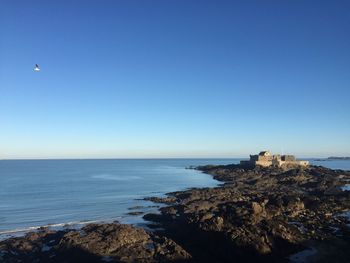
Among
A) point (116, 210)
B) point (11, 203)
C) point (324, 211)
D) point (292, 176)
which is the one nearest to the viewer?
point (324, 211)

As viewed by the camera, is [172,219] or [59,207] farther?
[59,207]

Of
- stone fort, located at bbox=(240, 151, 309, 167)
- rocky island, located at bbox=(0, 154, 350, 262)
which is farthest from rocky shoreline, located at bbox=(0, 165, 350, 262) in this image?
stone fort, located at bbox=(240, 151, 309, 167)

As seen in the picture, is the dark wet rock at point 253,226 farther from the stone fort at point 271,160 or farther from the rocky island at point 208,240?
the stone fort at point 271,160

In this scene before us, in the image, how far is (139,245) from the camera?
93.8 ft

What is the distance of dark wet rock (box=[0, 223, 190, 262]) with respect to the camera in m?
26.2

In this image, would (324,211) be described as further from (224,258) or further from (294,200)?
(224,258)

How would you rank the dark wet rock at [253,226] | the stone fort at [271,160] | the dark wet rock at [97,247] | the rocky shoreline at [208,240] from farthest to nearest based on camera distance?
1. the stone fort at [271,160]
2. the dark wet rock at [253,226]
3. the rocky shoreline at [208,240]
4. the dark wet rock at [97,247]

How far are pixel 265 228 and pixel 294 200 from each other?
46.0ft

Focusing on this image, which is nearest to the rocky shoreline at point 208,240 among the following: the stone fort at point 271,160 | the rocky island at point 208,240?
the rocky island at point 208,240

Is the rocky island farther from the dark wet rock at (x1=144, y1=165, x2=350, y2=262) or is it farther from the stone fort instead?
the stone fort

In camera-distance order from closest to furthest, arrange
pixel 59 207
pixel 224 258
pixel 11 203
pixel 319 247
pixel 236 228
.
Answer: pixel 224 258 < pixel 319 247 < pixel 236 228 < pixel 59 207 < pixel 11 203

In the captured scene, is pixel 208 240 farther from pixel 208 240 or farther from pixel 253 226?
pixel 253 226

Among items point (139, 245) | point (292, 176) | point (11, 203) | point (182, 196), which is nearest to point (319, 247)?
point (139, 245)

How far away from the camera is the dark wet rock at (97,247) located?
26.2m
